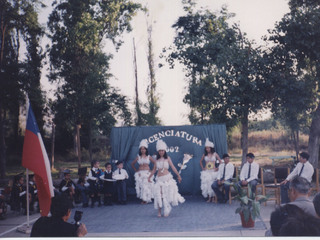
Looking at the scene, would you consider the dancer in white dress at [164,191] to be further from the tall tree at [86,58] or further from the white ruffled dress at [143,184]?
the tall tree at [86,58]

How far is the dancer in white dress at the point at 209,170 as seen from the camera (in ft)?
24.5

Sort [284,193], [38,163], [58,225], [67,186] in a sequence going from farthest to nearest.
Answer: [67,186] < [284,193] < [38,163] < [58,225]

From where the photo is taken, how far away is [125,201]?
7.65 metres

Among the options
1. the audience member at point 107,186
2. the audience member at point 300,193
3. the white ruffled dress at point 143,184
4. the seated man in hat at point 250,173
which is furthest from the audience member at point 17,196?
the audience member at point 300,193

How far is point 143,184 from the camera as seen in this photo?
7.57 meters

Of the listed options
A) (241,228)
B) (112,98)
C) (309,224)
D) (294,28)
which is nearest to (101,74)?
(112,98)

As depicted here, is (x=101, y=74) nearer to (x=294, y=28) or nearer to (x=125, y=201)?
(x=125, y=201)

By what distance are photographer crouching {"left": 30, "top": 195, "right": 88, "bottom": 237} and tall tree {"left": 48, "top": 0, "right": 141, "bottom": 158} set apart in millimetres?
5038

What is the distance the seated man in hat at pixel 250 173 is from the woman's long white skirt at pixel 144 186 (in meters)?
1.88

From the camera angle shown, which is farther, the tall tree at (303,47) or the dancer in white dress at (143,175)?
the dancer in white dress at (143,175)

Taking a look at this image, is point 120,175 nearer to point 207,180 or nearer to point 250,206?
point 207,180

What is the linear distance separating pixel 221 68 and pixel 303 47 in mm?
1614

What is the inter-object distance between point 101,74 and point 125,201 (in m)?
3.27

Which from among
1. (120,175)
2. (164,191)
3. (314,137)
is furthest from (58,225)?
(314,137)
